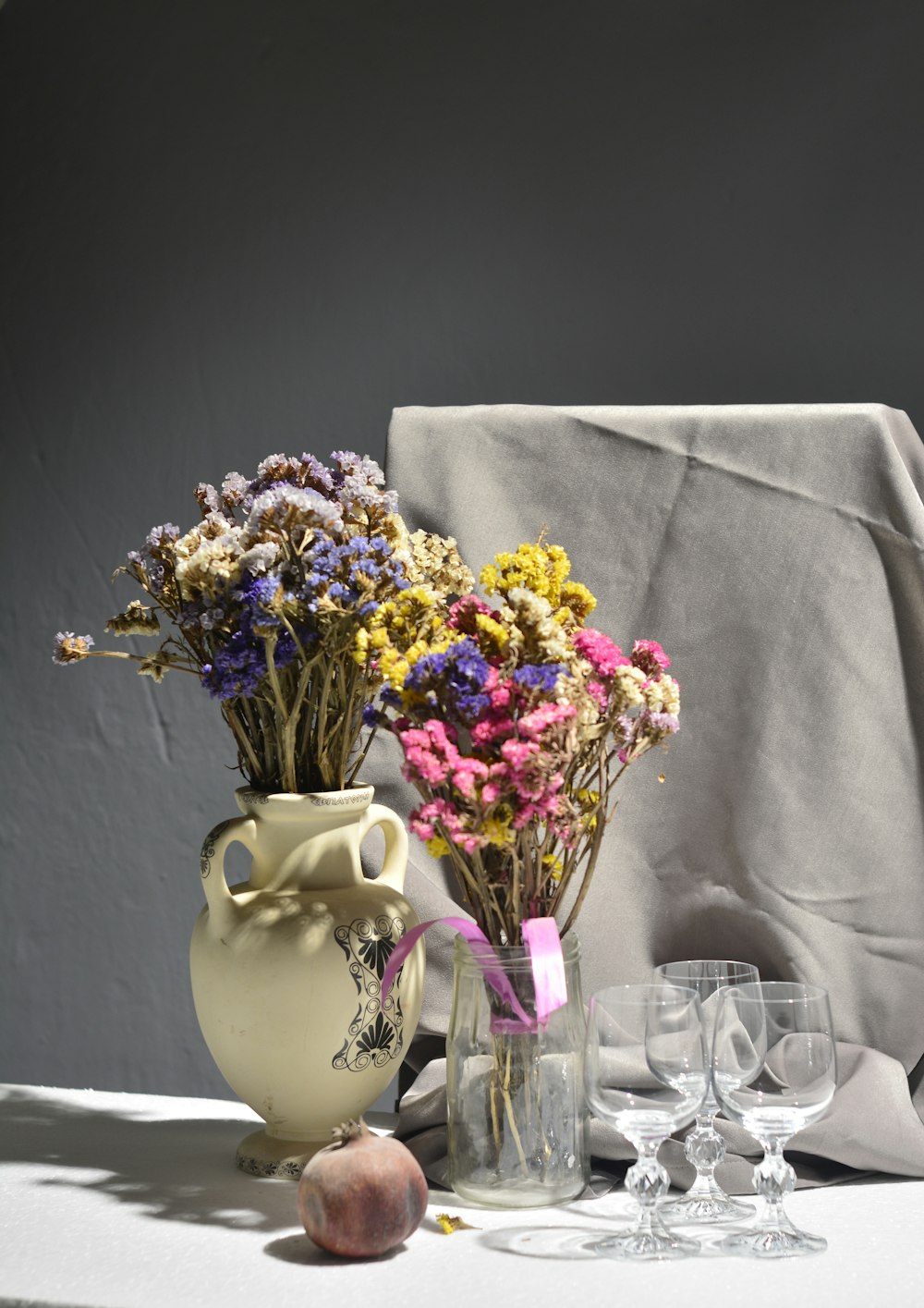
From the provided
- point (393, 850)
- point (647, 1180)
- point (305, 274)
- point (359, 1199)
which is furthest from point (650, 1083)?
point (305, 274)

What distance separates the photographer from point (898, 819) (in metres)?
1.17

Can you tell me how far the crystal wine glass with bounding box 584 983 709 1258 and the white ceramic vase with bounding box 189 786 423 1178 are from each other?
20cm

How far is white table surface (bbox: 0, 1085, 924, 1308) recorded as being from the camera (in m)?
0.82

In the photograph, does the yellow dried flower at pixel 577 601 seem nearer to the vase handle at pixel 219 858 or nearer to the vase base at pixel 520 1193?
the vase handle at pixel 219 858

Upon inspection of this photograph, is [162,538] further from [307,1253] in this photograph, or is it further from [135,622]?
[307,1253]

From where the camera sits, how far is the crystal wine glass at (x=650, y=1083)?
886mm

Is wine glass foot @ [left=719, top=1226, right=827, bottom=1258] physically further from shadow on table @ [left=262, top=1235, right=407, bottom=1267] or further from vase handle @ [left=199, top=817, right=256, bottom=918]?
vase handle @ [left=199, top=817, right=256, bottom=918]

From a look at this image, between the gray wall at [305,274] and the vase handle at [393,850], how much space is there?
0.94 m

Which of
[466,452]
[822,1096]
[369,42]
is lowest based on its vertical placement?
[822,1096]

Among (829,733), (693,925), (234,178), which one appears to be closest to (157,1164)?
(693,925)

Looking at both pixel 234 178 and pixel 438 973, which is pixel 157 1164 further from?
pixel 234 178

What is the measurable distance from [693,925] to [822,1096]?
12.8 inches

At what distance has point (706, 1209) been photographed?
973mm

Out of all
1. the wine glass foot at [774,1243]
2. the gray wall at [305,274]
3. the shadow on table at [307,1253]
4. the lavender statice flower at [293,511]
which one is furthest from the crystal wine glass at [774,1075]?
the gray wall at [305,274]
